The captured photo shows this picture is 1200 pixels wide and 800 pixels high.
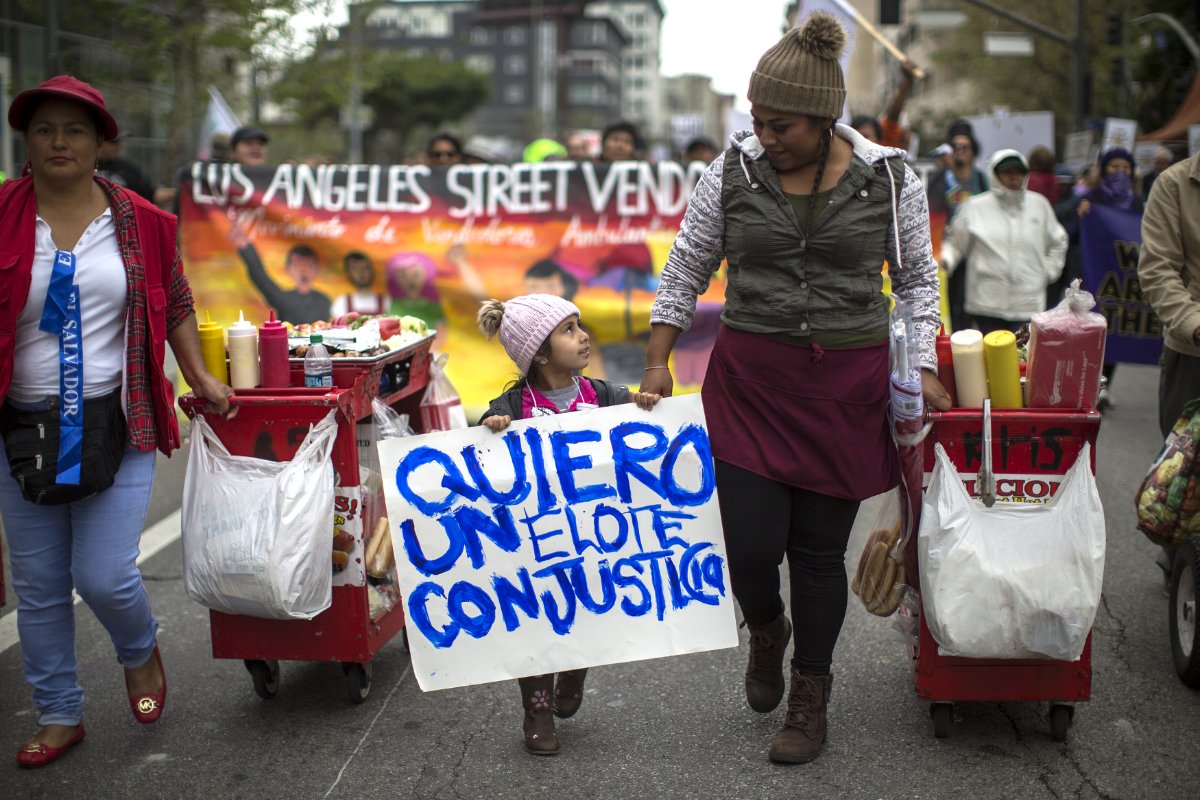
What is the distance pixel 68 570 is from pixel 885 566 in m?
2.42

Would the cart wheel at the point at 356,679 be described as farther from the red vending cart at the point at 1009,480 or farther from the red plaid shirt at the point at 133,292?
the red vending cart at the point at 1009,480

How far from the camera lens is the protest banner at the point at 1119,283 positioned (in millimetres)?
7133

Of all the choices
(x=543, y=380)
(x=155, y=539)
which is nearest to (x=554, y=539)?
(x=543, y=380)

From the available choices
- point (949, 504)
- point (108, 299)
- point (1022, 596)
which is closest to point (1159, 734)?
point (1022, 596)

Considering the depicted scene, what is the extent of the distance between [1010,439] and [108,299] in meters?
2.58

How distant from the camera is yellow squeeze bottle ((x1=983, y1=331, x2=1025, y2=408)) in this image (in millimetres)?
3730

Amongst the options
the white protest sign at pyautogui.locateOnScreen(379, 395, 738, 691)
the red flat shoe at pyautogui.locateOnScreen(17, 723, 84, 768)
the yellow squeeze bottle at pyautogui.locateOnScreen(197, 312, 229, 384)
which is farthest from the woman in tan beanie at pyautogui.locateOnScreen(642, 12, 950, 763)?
the red flat shoe at pyautogui.locateOnScreen(17, 723, 84, 768)

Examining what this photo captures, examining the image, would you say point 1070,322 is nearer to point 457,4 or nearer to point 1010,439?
point 1010,439

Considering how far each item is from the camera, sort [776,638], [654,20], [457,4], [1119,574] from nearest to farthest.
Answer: [776,638] → [1119,574] → [457,4] → [654,20]

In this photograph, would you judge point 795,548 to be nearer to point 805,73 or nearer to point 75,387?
point 805,73

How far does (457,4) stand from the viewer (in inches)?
5507

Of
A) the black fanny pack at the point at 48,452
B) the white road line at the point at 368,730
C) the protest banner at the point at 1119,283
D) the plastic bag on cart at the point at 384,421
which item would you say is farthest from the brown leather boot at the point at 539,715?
the protest banner at the point at 1119,283

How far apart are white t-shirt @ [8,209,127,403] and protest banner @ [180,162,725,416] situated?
4990 millimetres

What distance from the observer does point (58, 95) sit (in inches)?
137
